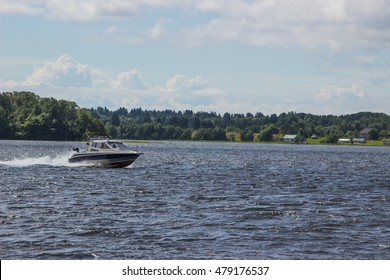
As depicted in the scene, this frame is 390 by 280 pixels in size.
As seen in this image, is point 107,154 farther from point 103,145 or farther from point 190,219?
point 190,219

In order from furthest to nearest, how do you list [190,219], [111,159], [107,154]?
1. [111,159]
2. [107,154]
3. [190,219]

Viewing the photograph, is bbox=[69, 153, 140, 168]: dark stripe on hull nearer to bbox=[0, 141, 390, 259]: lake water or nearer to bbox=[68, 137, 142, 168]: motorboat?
bbox=[68, 137, 142, 168]: motorboat

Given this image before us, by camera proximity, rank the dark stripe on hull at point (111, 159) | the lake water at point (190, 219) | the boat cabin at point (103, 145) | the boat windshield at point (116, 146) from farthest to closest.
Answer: the boat windshield at point (116, 146), the dark stripe on hull at point (111, 159), the boat cabin at point (103, 145), the lake water at point (190, 219)

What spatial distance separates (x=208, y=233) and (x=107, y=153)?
4855 cm

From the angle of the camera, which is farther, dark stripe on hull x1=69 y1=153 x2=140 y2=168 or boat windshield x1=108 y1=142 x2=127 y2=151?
boat windshield x1=108 y1=142 x2=127 y2=151

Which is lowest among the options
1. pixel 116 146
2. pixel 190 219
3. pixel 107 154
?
pixel 190 219

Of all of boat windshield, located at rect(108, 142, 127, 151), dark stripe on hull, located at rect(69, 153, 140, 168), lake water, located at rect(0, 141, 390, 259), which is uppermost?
boat windshield, located at rect(108, 142, 127, 151)

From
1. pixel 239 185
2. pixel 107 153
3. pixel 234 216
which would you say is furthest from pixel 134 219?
pixel 107 153

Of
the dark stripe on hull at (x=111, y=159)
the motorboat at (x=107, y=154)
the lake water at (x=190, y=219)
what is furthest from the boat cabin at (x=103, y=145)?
the lake water at (x=190, y=219)

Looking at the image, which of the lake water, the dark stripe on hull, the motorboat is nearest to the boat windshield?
the motorboat

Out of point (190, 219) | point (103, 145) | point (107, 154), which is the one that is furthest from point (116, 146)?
point (190, 219)

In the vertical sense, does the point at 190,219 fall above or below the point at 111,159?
below

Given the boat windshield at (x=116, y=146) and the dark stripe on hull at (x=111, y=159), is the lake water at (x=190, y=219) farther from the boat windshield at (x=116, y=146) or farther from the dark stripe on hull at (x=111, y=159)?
the boat windshield at (x=116, y=146)

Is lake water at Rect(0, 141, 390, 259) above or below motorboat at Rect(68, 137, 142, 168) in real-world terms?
below
